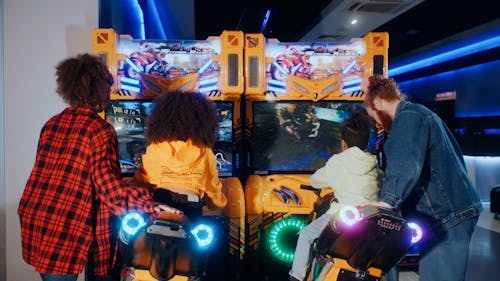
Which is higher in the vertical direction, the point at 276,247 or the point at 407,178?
the point at 407,178

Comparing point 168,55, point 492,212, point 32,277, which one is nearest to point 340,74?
point 168,55

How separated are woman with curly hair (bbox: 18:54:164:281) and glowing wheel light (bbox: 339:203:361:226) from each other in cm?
87

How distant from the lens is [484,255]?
4496 mm

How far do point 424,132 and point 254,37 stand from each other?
69.5 inches

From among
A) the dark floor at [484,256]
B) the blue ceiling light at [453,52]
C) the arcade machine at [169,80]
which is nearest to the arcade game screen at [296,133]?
the arcade machine at [169,80]

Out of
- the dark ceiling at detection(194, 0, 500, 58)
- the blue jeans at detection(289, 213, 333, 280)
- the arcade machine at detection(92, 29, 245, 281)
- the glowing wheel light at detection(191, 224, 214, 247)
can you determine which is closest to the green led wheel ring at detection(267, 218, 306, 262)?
the blue jeans at detection(289, 213, 333, 280)

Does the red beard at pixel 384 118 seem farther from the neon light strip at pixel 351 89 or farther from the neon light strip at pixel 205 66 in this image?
the neon light strip at pixel 205 66

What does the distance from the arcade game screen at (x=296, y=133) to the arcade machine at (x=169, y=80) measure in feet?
0.74

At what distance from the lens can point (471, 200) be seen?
183 cm

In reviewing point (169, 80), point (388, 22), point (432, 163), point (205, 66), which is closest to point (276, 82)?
point (205, 66)

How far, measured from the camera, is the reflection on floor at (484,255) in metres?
3.76

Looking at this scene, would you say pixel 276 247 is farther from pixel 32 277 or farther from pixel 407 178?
pixel 32 277

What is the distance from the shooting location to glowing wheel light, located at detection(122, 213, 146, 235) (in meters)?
1.72

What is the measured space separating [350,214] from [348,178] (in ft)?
2.36
